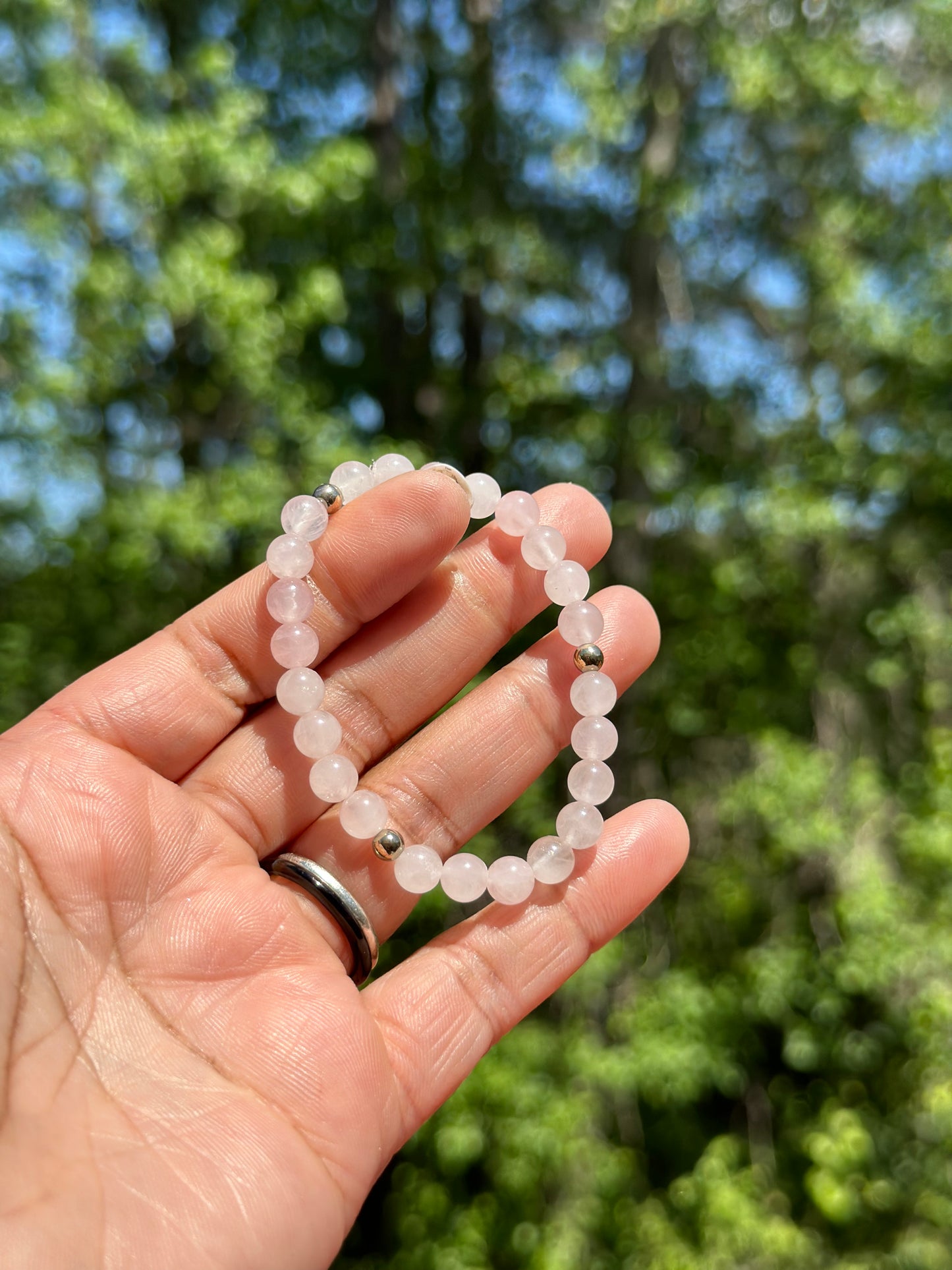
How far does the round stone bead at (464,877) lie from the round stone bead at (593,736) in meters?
0.38

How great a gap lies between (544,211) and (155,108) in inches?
77.0

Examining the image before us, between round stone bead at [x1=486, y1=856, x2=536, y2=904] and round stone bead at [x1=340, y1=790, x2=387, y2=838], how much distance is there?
301 mm

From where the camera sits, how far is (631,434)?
423 cm

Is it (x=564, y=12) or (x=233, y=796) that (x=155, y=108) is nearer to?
(x=564, y=12)

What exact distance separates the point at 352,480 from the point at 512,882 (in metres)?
1.12

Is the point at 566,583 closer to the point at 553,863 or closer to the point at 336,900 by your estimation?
the point at 553,863

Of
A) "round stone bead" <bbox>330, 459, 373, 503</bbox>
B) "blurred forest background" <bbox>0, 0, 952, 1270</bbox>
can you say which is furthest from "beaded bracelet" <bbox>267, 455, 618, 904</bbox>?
"blurred forest background" <bbox>0, 0, 952, 1270</bbox>

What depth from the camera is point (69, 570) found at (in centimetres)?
430

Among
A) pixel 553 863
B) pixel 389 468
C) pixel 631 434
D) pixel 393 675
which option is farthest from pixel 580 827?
pixel 631 434

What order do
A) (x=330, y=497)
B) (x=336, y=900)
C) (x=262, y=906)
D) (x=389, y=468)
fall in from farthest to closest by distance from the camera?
(x=389, y=468) → (x=330, y=497) → (x=336, y=900) → (x=262, y=906)

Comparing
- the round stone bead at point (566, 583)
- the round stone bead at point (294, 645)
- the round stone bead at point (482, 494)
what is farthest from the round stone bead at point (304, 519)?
the round stone bead at point (566, 583)

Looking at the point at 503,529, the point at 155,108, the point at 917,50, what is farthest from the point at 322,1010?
the point at 917,50

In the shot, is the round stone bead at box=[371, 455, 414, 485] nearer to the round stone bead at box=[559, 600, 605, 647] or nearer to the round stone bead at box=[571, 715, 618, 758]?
the round stone bead at box=[559, 600, 605, 647]

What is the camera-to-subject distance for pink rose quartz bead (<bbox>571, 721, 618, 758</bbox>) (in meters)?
2.14
